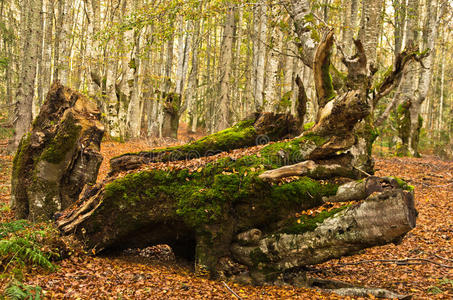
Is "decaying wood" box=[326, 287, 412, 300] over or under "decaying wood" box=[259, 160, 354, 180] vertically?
under

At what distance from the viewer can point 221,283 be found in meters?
4.92

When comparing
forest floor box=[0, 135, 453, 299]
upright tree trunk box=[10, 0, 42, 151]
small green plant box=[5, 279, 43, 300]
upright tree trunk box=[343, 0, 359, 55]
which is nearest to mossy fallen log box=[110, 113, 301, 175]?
forest floor box=[0, 135, 453, 299]

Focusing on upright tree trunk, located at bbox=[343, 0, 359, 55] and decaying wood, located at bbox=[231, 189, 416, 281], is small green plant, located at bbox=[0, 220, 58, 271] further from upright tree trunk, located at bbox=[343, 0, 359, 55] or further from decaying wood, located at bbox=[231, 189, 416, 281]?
upright tree trunk, located at bbox=[343, 0, 359, 55]

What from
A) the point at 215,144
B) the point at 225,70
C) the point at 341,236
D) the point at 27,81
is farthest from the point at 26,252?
the point at 225,70

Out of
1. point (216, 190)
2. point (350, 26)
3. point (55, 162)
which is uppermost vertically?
point (350, 26)

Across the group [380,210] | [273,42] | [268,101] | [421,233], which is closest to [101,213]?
[380,210]

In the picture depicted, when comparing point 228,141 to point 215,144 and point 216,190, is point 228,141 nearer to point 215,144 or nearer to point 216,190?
point 215,144

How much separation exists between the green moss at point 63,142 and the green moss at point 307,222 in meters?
4.67

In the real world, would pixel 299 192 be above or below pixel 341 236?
above

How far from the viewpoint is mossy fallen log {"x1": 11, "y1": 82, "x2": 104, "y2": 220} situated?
662cm

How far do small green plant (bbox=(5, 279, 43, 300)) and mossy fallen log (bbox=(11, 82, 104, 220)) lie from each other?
3.24 metres

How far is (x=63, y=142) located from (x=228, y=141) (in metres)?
3.43

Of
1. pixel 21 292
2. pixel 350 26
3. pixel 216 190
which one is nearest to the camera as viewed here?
pixel 21 292

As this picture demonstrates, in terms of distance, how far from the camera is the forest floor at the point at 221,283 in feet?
14.0
